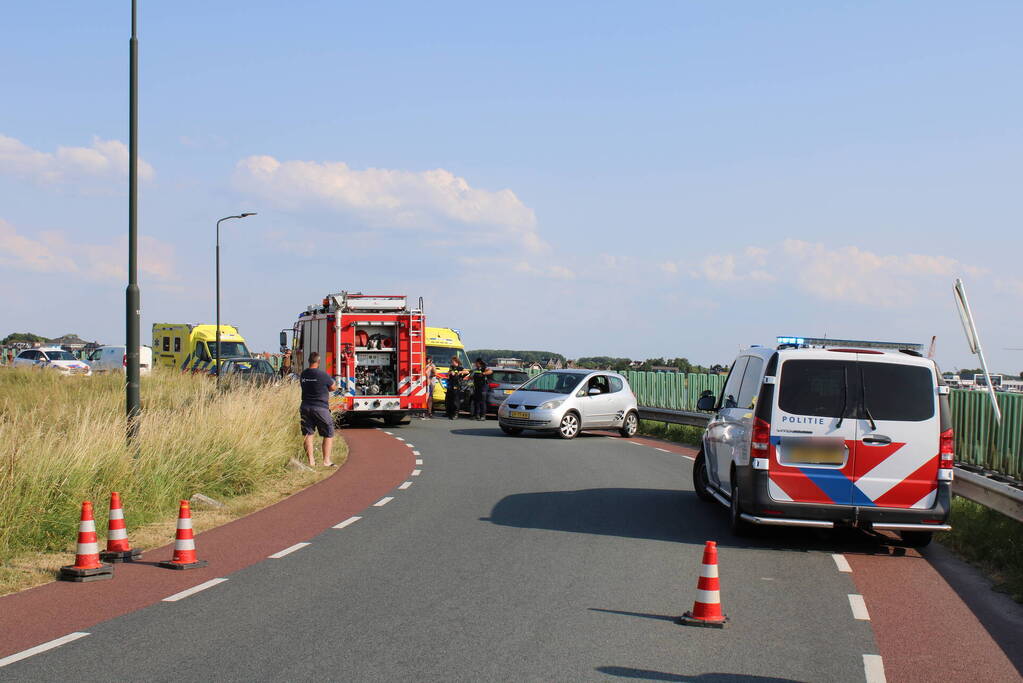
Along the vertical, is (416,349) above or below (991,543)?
above

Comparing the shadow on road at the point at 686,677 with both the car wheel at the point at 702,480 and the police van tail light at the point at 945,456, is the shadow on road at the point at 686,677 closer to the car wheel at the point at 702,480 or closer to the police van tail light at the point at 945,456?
the police van tail light at the point at 945,456

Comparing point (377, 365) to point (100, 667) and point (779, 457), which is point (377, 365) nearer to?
point (779, 457)

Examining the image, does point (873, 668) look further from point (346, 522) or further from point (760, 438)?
point (346, 522)

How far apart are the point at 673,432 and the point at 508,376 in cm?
724

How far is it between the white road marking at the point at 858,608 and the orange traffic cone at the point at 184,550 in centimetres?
540

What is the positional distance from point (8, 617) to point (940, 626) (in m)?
6.40

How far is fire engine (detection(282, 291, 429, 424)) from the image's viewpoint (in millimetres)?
27703

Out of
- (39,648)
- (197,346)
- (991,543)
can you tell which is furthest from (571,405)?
(197,346)

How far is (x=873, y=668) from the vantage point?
243 inches

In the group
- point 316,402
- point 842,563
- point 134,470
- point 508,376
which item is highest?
point 508,376

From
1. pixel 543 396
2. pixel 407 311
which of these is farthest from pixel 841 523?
pixel 407 311

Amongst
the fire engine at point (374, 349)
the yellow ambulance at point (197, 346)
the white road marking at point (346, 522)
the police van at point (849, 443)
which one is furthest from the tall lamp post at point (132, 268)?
the yellow ambulance at point (197, 346)

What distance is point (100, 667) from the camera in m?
5.99

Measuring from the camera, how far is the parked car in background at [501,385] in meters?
33.3
